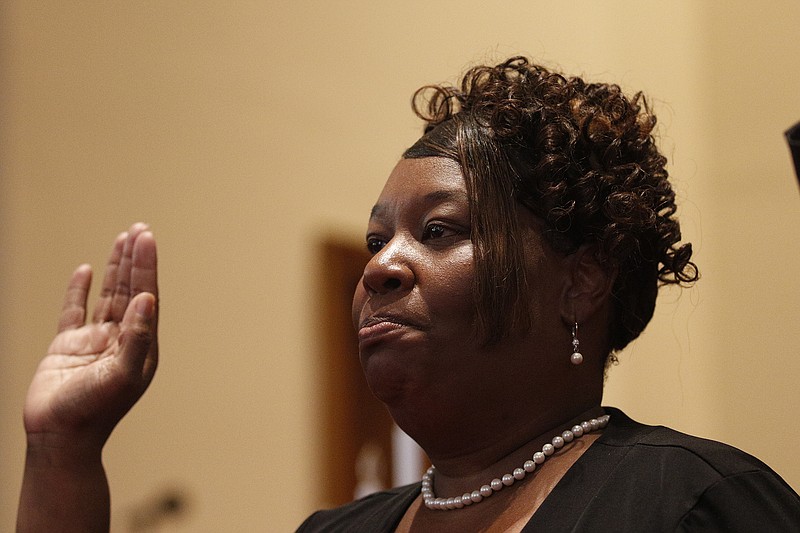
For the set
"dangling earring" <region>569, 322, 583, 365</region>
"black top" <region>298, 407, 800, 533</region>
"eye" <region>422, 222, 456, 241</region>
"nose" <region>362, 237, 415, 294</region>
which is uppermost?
"eye" <region>422, 222, 456, 241</region>

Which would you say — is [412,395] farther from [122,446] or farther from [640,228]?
[122,446]

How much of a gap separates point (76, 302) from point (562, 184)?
99 centimetres

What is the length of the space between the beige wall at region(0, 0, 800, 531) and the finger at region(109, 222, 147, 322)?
2.91ft

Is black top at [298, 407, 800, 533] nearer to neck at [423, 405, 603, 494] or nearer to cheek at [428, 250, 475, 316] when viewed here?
neck at [423, 405, 603, 494]

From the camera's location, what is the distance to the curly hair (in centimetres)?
144

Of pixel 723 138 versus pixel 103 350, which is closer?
pixel 103 350

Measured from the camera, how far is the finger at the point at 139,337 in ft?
5.90

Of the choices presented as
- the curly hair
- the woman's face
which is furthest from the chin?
the curly hair

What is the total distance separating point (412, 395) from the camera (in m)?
1.43

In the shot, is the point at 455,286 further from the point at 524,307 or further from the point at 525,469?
the point at 525,469

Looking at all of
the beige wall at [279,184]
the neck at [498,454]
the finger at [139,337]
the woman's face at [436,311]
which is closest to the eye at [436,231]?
the woman's face at [436,311]

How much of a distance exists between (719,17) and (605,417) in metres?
1.94

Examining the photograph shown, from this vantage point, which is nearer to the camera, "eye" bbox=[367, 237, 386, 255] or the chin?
the chin

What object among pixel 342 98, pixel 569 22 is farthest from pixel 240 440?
pixel 569 22
